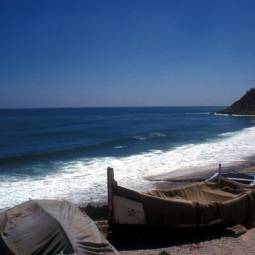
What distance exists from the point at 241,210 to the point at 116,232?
433 cm

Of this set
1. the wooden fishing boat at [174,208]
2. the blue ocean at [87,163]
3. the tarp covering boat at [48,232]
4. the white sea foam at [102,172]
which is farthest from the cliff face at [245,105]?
the tarp covering boat at [48,232]

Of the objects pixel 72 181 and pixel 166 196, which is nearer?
pixel 166 196

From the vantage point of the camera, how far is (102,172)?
84.9 ft

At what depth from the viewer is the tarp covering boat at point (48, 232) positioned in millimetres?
9680

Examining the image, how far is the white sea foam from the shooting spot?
2023 cm

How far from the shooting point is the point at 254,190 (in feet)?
49.6

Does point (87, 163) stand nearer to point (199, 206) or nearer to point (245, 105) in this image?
point (199, 206)

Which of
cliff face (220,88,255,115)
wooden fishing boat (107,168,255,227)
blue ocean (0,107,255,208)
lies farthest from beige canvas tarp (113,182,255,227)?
cliff face (220,88,255,115)

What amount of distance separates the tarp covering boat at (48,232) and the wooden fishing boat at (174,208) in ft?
6.19

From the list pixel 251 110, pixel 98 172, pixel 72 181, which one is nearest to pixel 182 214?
pixel 72 181

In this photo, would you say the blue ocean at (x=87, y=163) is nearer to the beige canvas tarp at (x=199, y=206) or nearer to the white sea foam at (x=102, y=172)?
the white sea foam at (x=102, y=172)

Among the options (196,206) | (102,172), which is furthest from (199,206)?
(102,172)

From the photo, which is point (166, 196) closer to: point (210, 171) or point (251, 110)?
point (210, 171)

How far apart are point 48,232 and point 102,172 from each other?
51.7ft
